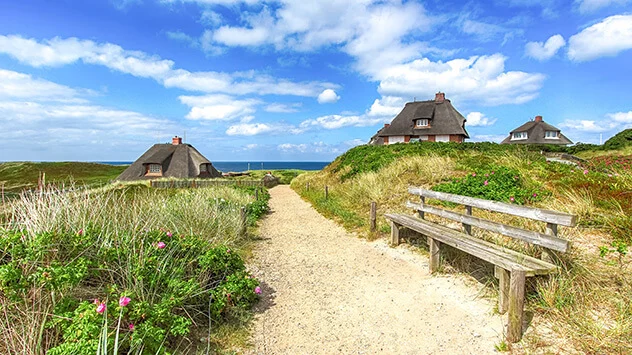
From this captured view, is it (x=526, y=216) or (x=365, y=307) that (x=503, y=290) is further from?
(x=365, y=307)

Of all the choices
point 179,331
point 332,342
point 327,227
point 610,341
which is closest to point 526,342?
point 610,341

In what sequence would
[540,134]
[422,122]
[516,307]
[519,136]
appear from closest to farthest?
[516,307] → [422,122] → [540,134] → [519,136]

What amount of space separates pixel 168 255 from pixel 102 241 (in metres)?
0.83

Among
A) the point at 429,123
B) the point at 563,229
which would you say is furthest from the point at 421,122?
the point at 563,229

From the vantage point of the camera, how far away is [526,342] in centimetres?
343

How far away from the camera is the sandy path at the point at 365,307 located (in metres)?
3.69

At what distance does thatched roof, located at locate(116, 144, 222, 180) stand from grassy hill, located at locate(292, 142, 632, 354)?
25.5 meters

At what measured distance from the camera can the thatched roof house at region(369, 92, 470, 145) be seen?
116ft

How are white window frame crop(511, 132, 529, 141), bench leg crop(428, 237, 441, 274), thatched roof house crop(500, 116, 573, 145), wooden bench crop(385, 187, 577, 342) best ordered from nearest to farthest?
wooden bench crop(385, 187, 577, 342), bench leg crop(428, 237, 441, 274), thatched roof house crop(500, 116, 573, 145), white window frame crop(511, 132, 529, 141)

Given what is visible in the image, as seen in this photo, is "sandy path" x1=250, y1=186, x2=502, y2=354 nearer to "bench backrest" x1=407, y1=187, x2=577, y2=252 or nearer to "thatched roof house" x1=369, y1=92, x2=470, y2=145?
"bench backrest" x1=407, y1=187, x2=577, y2=252

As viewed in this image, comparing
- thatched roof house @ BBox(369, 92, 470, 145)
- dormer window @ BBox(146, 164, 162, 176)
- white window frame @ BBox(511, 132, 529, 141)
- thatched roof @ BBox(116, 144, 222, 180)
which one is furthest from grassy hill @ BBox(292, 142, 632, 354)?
white window frame @ BBox(511, 132, 529, 141)

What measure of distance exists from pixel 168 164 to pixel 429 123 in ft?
99.6

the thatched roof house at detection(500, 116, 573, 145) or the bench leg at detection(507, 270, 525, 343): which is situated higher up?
the thatched roof house at detection(500, 116, 573, 145)

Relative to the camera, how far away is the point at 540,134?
1813 inches
